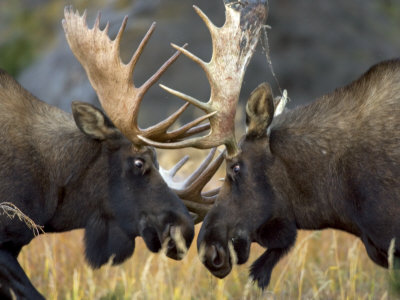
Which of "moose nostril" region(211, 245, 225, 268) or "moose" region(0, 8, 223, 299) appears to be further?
"moose" region(0, 8, 223, 299)

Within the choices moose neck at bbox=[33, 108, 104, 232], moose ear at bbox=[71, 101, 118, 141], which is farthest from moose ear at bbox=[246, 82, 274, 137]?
moose neck at bbox=[33, 108, 104, 232]

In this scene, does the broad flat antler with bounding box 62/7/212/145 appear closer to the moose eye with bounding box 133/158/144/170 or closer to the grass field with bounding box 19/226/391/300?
the moose eye with bounding box 133/158/144/170

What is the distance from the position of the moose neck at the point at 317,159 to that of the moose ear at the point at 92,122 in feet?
3.99

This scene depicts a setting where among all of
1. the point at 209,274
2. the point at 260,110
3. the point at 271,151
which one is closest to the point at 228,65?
the point at 260,110

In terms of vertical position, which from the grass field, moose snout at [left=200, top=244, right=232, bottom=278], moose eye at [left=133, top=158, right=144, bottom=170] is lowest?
the grass field

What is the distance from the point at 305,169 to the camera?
617 cm

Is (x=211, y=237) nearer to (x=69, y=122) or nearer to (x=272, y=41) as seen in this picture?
(x=69, y=122)

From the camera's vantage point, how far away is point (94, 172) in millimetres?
6480

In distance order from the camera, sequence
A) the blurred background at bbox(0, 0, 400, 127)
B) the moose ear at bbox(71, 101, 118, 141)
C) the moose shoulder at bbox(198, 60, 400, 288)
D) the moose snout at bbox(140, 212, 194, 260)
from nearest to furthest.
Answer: the moose shoulder at bbox(198, 60, 400, 288)
the moose snout at bbox(140, 212, 194, 260)
the moose ear at bbox(71, 101, 118, 141)
the blurred background at bbox(0, 0, 400, 127)

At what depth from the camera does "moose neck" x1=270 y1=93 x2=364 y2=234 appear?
6.02 metres

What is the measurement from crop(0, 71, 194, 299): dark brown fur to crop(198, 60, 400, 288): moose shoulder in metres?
0.35

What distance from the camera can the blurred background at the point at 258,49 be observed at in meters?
13.8

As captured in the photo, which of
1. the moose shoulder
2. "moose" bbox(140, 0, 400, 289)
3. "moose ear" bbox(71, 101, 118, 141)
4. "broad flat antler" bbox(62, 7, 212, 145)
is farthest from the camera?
"broad flat antler" bbox(62, 7, 212, 145)

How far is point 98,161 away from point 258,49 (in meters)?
8.11
